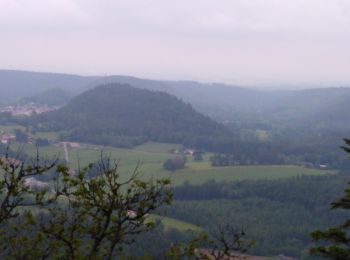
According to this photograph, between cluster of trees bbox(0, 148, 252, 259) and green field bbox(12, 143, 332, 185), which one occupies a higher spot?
cluster of trees bbox(0, 148, 252, 259)

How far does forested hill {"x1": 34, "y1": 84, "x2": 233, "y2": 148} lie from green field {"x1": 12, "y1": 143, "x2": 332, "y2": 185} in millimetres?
13628

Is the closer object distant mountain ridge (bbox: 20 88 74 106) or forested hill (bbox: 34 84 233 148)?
forested hill (bbox: 34 84 233 148)

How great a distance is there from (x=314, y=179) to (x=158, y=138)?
4599cm

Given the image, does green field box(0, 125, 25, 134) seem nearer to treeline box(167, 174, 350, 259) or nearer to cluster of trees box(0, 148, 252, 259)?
treeline box(167, 174, 350, 259)

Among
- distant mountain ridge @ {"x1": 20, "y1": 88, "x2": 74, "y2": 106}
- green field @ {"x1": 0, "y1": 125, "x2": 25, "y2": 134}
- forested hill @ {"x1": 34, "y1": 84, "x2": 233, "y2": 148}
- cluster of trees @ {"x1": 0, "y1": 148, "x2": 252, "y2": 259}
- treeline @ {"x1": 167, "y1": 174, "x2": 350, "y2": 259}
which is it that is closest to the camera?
cluster of trees @ {"x1": 0, "y1": 148, "x2": 252, "y2": 259}

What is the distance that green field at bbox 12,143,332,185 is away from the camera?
69.1 m

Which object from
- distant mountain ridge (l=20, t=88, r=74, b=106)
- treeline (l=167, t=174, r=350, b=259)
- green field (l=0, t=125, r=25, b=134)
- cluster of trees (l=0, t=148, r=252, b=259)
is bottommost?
treeline (l=167, t=174, r=350, b=259)

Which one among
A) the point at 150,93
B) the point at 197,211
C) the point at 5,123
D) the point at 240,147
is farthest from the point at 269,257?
the point at 150,93

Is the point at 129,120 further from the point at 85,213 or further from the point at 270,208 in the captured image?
the point at 85,213

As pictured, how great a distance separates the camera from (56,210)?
30.9ft

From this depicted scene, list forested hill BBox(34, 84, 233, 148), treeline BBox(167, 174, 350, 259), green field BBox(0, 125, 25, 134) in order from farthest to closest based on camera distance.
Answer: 1. forested hill BBox(34, 84, 233, 148)
2. green field BBox(0, 125, 25, 134)
3. treeline BBox(167, 174, 350, 259)

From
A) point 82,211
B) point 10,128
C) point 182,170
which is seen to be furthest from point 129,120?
point 82,211

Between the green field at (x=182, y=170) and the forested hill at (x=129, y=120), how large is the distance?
44.7 feet

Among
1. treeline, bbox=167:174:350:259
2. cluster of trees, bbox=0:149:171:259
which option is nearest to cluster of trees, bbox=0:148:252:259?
cluster of trees, bbox=0:149:171:259
